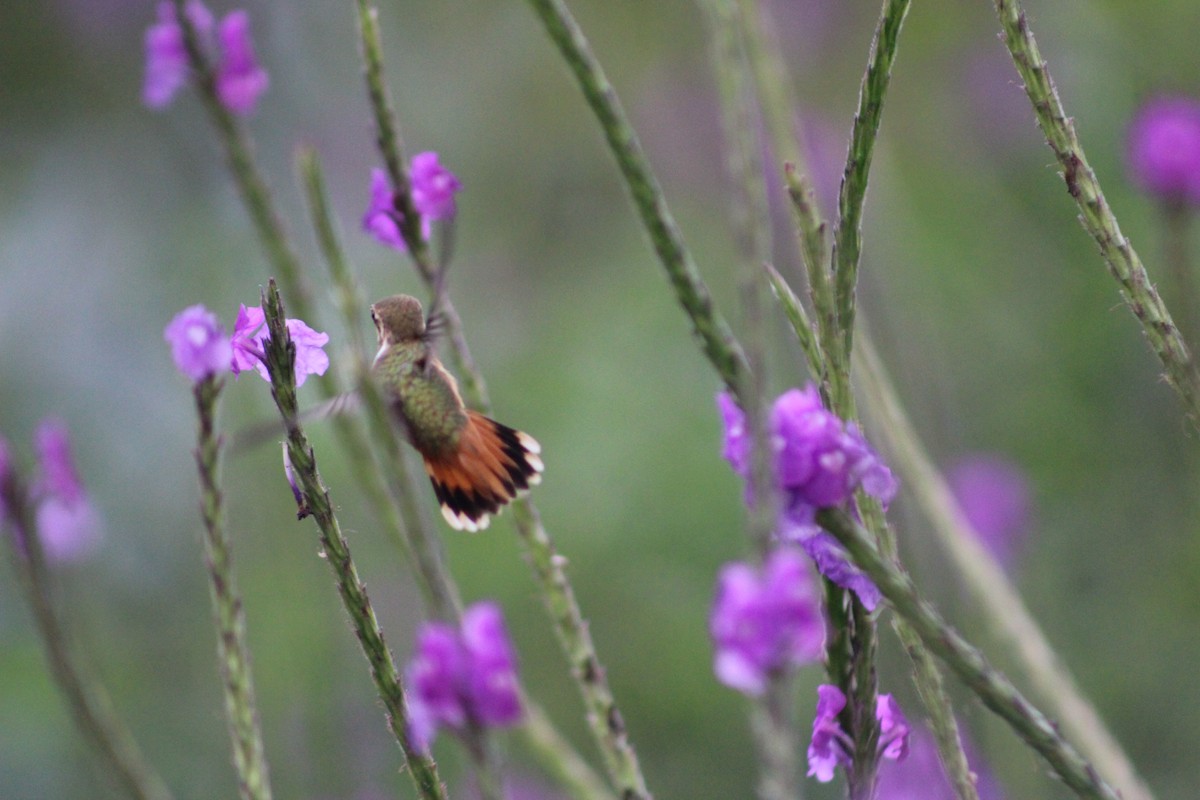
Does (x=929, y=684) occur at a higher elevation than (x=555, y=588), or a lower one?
lower

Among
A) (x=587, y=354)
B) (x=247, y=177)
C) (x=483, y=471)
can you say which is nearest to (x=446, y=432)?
(x=483, y=471)

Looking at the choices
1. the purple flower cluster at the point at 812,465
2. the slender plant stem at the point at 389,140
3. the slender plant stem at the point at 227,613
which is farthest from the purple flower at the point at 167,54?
the purple flower cluster at the point at 812,465

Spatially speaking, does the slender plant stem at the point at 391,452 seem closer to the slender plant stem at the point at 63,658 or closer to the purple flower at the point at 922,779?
the slender plant stem at the point at 63,658

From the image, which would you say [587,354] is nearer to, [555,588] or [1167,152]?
[1167,152]

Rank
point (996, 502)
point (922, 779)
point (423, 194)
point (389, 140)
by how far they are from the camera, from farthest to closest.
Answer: point (996, 502)
point (922, 779)
point (423, 194)
point (389, 140)

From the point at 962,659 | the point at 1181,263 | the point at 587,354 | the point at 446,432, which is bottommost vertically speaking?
the point at 962,659

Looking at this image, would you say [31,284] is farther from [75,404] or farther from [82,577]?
[82,577]
